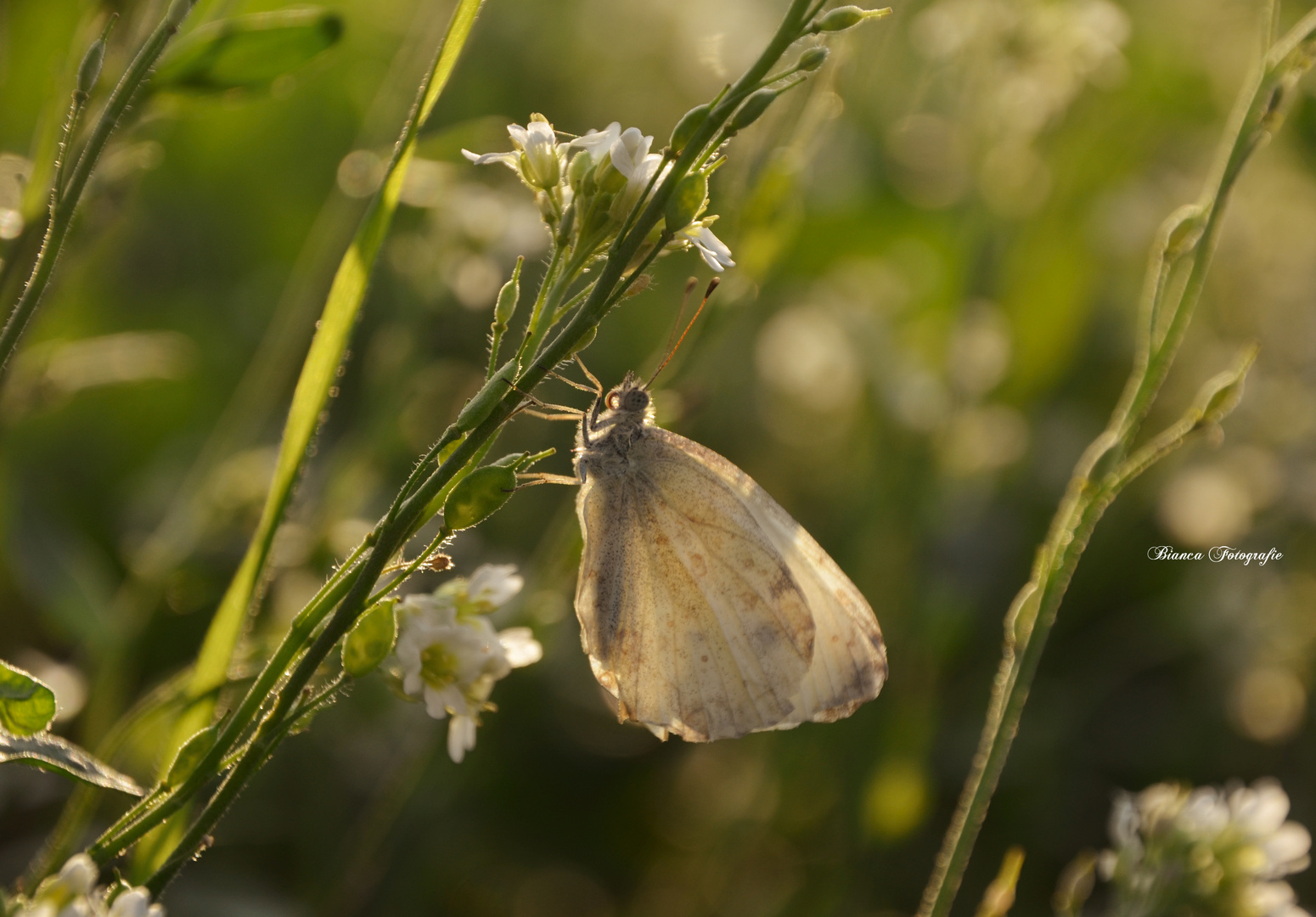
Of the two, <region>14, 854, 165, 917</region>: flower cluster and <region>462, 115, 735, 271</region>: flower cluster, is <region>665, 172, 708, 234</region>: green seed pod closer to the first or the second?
<region>462, 115, 735, 271</region>: flower cluster

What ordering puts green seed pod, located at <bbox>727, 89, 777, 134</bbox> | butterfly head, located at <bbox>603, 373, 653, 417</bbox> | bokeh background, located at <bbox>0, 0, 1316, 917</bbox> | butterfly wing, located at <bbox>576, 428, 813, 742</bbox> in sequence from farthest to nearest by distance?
bokeh background, located at <bbox>0, 0, 1316, 917</bbox>
butterfly head, located at <bbox>603, 373, 653, 417</bbox>
butterfly wing, located at <bbox>576, 428, 813, 742</bbox>
green seed pod, located at <bbox>727, 89, 777, 134</bbox>

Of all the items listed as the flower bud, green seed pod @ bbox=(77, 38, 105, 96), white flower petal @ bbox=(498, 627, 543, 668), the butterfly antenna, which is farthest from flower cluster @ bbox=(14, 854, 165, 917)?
the butterfly antenna

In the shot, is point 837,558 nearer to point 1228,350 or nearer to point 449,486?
point 1228,350

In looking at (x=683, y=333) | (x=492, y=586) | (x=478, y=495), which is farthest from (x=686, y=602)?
(x=478, y=495)

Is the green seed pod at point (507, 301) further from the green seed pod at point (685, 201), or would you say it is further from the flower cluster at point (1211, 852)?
the flower cluster at point (1211, 852)

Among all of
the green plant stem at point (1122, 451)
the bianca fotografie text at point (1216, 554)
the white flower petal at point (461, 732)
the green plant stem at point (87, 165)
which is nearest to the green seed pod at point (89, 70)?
the green plant stem at point (87, 165)

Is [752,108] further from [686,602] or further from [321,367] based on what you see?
[686,602]
